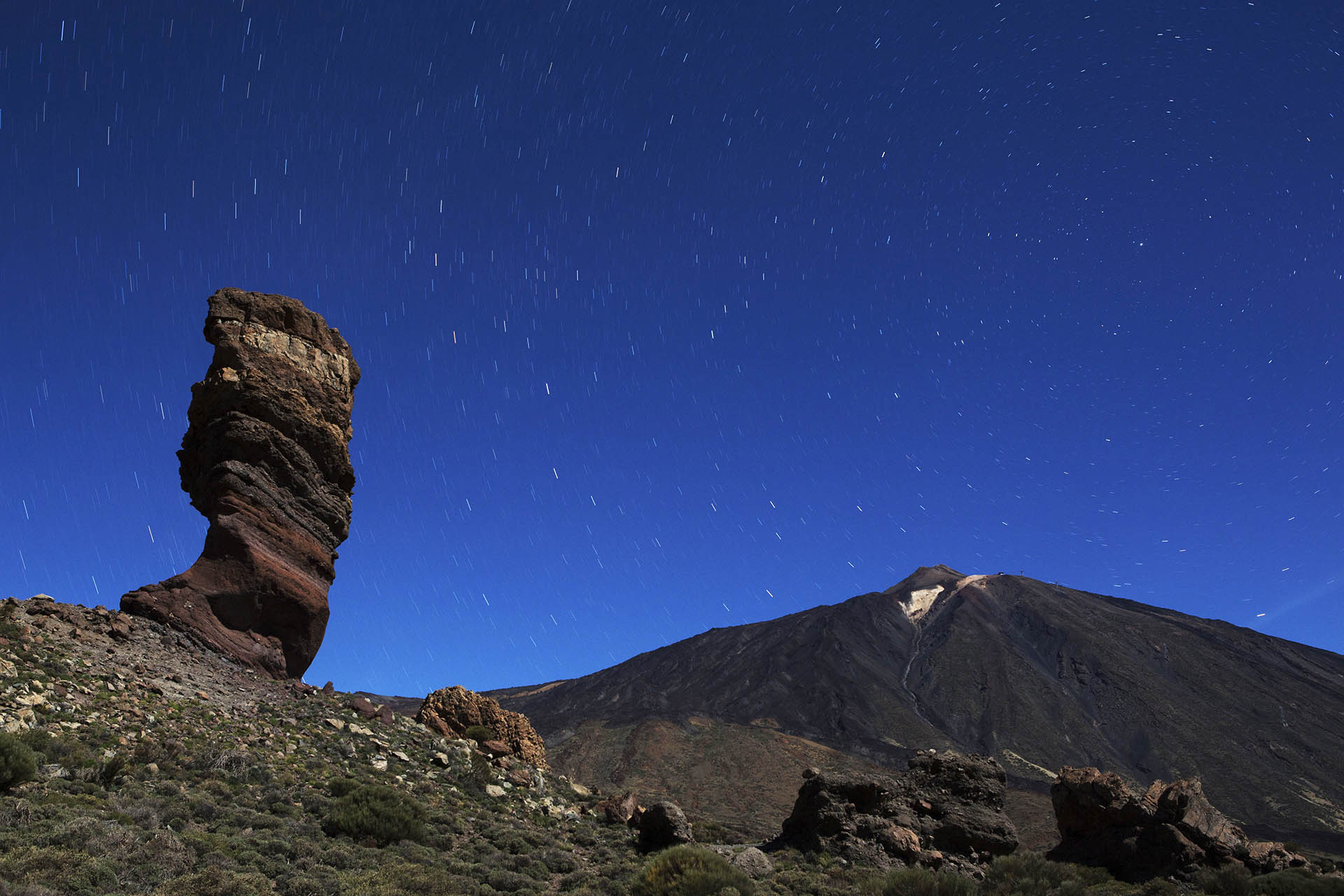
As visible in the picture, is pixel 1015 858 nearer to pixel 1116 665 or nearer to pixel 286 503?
pixel 286 503

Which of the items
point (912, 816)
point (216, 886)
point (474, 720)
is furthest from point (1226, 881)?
point (474, 720)

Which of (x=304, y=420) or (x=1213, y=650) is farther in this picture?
(x=1213, y=650)

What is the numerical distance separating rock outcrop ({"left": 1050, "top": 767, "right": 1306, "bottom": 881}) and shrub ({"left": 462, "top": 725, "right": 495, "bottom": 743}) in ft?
53.8

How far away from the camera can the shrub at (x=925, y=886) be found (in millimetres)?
13102

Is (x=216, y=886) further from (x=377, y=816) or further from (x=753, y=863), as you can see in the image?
(x=753, y=863)

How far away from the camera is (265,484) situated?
23312mm

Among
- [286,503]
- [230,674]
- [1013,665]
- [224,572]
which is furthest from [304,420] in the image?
[1013,665]

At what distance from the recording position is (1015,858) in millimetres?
17000

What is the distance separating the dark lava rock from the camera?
18.4 metres

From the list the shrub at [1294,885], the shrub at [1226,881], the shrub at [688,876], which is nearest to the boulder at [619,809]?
the shrub at [688,876]

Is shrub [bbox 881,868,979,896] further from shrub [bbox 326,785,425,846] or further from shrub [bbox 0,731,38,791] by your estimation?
shrub [bbox 0,731,38,791]

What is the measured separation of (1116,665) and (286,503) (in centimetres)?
12562

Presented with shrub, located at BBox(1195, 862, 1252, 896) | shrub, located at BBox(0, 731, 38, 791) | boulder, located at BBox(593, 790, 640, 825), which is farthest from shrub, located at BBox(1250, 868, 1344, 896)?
shrub, located at BBox(0, 731, 38, 791)

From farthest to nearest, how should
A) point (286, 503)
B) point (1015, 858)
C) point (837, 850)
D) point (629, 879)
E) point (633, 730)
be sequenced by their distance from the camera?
point (633, 730), point (286, 503), point (837, 850), point (1015, 858), point (629, 879)
